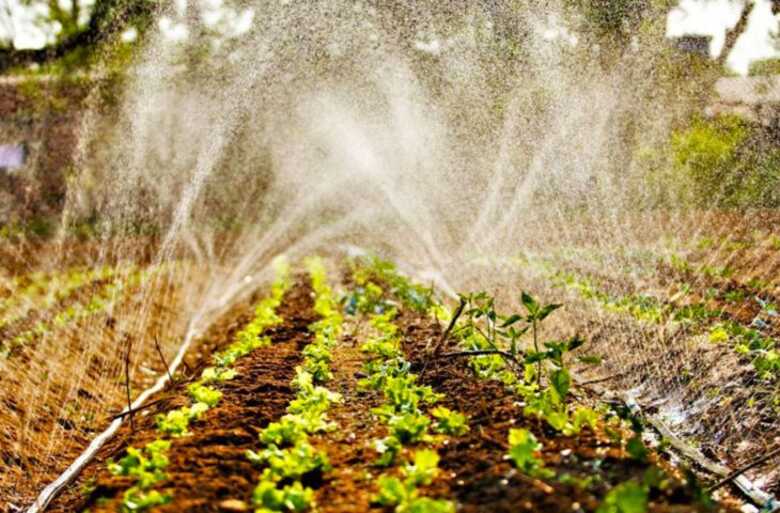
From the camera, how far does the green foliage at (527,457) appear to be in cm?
261

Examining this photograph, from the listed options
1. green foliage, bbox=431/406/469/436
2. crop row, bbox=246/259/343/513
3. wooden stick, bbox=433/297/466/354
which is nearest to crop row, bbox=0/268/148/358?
crop row, bbox=246/259/343/513

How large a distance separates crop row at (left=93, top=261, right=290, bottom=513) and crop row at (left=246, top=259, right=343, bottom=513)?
0.41 metres

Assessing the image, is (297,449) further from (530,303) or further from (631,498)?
(631,498)

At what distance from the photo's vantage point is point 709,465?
3.62 m

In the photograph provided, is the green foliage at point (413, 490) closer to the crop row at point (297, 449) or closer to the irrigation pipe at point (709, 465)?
the crop row at point (297, 449)

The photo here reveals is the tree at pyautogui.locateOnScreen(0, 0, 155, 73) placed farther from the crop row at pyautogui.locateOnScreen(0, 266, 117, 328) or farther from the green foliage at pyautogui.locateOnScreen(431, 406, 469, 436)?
the green foliage at pyautogui.locateOnScreen(431, 406, 469, 436)

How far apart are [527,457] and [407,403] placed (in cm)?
114

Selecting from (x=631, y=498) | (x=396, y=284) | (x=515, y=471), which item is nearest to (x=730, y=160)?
(x=396, y=284)

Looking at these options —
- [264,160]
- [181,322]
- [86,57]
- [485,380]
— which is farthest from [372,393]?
[264,160]

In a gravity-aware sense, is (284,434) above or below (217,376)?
above

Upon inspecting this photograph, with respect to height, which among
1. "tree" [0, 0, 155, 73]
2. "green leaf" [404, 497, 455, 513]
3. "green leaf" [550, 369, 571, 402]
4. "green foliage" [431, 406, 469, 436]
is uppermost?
"tree" [0, 0, 155, 73]

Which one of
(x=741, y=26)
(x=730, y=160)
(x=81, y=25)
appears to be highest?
(x=81, y=25)

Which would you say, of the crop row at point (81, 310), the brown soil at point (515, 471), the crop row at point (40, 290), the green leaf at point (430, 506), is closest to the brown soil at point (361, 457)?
the brown soil at point (515, 471)

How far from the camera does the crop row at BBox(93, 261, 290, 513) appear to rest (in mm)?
2752
